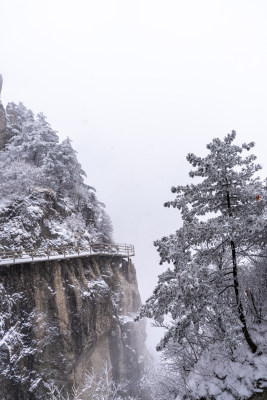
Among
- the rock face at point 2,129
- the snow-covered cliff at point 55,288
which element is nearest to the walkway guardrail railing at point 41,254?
the snow-covered cliff at point 55,288

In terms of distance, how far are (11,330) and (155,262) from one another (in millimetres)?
163499

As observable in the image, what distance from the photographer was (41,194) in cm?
2448

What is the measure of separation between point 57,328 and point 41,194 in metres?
12.4

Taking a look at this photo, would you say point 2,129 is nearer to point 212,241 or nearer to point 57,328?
point 57,328

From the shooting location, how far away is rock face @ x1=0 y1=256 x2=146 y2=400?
54.5ft

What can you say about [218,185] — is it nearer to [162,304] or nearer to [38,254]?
[162,304]

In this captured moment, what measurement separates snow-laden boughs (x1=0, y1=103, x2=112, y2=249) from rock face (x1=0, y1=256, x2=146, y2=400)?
10.7 feet

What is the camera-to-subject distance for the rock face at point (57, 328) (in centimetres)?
1661

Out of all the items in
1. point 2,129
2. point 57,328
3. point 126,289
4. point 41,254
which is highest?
point 2,129

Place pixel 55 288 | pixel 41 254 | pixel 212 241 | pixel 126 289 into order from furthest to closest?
pixel 126 289 < pixel 41 254 < pixel 55 288 < pixel 212 241

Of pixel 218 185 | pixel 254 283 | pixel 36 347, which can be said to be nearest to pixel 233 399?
pixel 254 283

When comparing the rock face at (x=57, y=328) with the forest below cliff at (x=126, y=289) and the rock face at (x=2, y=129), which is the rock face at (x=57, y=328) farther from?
the rock face at (x=2, y=129)

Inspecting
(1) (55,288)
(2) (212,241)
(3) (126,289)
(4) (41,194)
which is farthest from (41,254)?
(2) (212,241)

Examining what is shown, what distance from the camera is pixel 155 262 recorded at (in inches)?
6880
